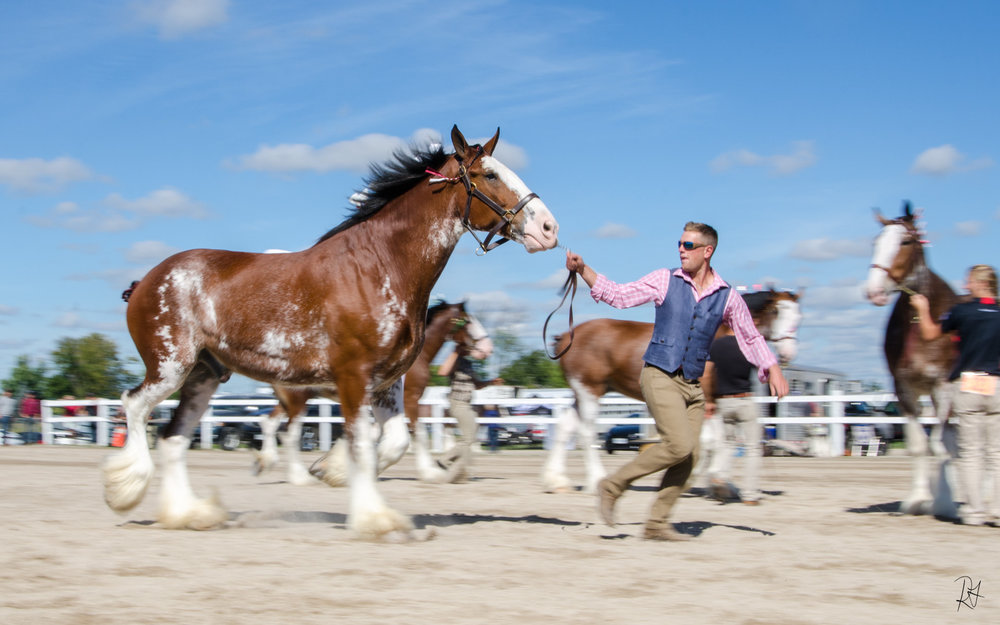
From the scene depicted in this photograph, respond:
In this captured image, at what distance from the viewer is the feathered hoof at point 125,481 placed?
7.11 meters

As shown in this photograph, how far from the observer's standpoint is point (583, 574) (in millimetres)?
5547

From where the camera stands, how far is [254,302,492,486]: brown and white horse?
11523 millimetres

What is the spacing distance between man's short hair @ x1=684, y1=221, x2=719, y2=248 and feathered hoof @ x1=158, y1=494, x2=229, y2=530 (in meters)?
4.15

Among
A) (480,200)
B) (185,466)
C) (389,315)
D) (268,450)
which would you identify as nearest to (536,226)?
(480,200)

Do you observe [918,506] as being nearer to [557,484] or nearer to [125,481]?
[557,484]

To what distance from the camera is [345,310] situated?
687 cm

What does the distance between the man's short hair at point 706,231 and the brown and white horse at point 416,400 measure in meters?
4.93

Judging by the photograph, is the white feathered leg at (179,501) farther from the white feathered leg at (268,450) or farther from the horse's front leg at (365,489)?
the white feathered leg at (268,450)

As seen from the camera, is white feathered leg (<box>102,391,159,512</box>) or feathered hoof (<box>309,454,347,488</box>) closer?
white feathered leg (<box>102,391,159,512</box>)

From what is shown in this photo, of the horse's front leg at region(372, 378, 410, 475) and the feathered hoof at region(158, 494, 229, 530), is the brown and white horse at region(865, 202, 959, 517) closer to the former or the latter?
the horse's front leg at region(372, 378, 410, 475)

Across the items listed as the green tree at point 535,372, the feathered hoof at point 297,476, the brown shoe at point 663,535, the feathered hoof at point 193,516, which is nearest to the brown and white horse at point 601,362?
the feathered hoof at point 297,476

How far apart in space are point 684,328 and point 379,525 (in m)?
2.52

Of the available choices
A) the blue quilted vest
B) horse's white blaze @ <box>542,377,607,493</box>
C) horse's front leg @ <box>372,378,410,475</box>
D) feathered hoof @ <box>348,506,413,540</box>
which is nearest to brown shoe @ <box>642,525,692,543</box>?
the blue quilted vest

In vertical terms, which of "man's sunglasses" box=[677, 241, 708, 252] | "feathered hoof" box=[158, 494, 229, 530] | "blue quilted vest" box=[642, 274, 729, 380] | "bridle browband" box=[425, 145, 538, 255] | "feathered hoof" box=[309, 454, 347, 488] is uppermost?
"bridle browband" box=[425, 145, 538, 255]
